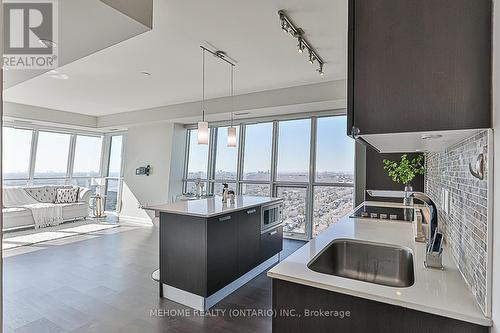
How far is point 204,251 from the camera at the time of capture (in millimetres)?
Result: 2756

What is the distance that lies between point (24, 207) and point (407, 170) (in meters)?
7.46

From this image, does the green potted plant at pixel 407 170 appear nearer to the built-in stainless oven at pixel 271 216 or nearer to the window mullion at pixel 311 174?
the built-in stainless oven at pixel 271 216

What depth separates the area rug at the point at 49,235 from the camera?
5.19 meters

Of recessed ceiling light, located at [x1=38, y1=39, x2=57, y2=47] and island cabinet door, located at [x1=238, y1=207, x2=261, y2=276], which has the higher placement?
recessed ceiling light, located at [x1=38, y1=39, x2=57, y2=47]

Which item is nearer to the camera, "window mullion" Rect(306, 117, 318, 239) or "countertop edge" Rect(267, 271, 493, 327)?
"countertop edge" Rect(267, 271, 493, 327)

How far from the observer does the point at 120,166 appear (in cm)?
820

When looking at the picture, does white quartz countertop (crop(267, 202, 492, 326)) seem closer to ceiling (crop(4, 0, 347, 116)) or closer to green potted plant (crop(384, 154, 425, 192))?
green potted plant (crop(384, 154, 425, 192))

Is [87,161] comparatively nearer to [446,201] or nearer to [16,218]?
[16,218]

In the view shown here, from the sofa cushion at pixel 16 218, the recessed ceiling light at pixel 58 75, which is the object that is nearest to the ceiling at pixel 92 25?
the recessed ceiling light at pixel 58 75

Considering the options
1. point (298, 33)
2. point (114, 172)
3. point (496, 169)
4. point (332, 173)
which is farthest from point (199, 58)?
point (114, 172)

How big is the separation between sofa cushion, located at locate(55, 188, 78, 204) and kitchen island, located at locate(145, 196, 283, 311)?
18.1 ft

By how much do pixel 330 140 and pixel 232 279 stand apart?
131 inches

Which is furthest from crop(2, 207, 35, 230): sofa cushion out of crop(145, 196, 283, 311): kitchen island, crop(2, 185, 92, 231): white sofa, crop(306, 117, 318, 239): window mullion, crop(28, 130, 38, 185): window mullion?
crop(306, 117, 318, 239): window mullion

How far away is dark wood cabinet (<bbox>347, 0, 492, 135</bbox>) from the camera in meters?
0.97
